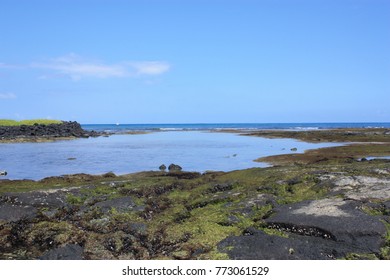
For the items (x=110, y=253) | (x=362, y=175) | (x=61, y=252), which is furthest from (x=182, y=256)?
(x=362, y=175)

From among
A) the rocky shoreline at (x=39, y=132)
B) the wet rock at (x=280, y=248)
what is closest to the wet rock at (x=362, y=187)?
the wet rock at (x=280, y=248)

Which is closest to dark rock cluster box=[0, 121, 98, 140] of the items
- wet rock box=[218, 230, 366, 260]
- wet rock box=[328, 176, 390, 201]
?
wet rock box=[328, 176, 390, 201]

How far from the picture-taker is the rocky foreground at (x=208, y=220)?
8.15 m

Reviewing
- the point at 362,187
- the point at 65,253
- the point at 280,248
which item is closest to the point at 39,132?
the point at 65,253

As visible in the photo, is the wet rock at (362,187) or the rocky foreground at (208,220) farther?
the wet rock at (362,187)

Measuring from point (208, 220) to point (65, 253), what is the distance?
3743 millimetres

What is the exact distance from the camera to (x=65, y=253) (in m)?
8.21

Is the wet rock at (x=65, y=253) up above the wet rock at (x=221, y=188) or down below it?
below

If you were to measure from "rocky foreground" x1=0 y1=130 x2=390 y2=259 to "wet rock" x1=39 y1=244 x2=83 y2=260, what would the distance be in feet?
0.07

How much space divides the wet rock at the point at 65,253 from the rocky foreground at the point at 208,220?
2cm

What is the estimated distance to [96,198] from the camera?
40.1 ft

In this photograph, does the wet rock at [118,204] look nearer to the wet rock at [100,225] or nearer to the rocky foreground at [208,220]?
the rocky foreground at [208,220]

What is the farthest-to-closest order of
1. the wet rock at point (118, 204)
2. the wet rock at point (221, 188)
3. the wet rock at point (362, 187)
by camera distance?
the wet rock at point (221, 188)
the wet rock at point (118, 204)
the wet rock at point (362, 187)

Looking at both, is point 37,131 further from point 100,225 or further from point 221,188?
point 100,225
